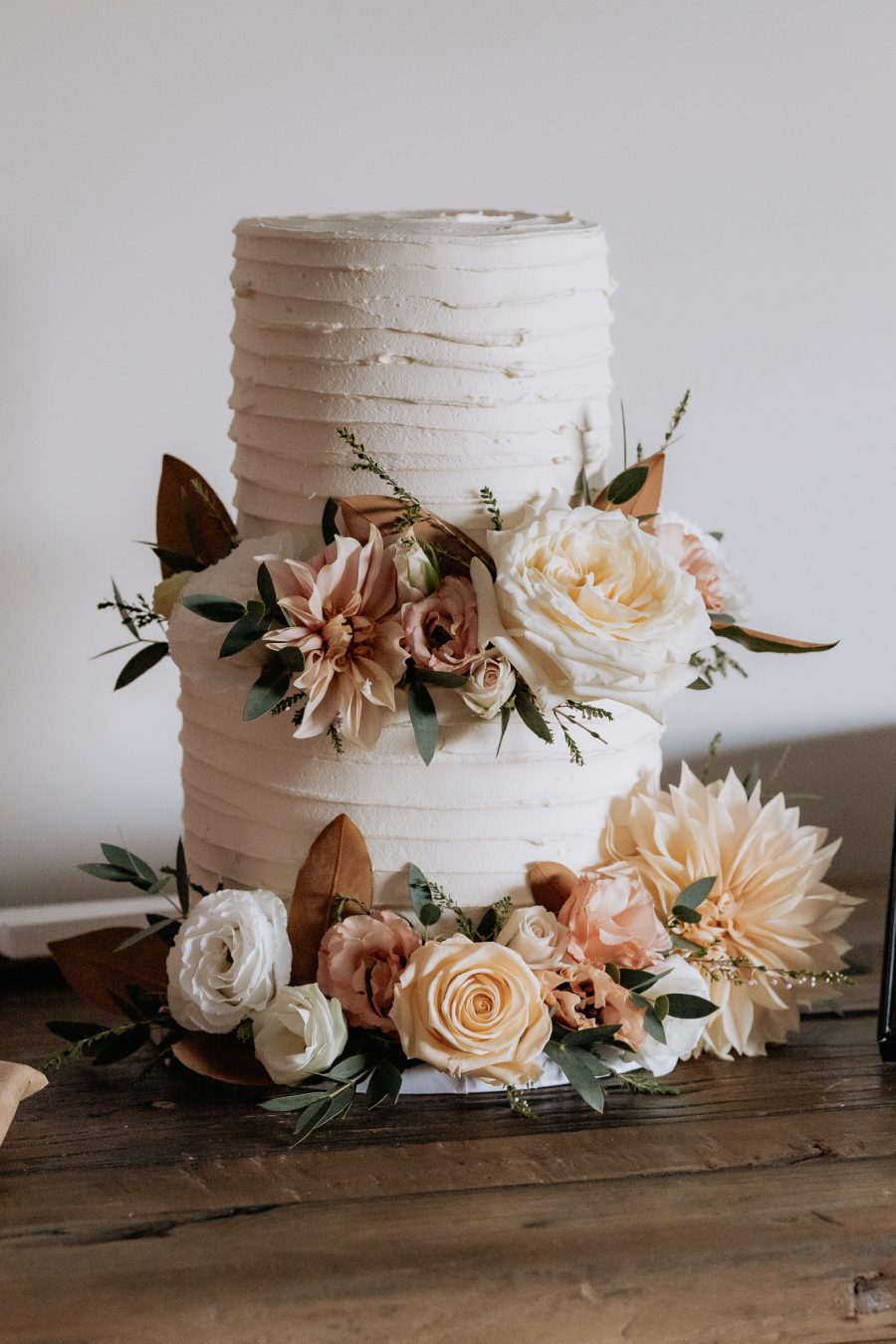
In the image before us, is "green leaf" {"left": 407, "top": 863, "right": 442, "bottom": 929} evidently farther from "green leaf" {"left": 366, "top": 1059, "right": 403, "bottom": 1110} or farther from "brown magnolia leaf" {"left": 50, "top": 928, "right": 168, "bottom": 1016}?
"brown magnolia leaf" {"left": 50, "top": 928, "right": 168, "bottom": 1016}

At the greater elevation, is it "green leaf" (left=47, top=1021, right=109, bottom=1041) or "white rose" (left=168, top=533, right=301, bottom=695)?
"white rose" (left=168, top=533, right=301, bottom=695)

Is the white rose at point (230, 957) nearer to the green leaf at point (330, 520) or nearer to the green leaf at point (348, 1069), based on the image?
the green leaf at point (348, 1069)

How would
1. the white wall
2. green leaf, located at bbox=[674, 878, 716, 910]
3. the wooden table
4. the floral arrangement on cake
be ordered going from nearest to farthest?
the wooden table < the floral arrangement on cake < green leaf, located at bbox=[674, 878, 716, 910] < the white wall

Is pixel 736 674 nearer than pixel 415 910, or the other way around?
pixel 415 910

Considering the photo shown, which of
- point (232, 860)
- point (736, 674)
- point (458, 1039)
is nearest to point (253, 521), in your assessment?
point (232, 860)

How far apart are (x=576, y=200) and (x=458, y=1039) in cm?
73

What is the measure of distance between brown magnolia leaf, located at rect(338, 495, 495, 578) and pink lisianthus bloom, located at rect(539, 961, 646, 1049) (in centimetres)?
25

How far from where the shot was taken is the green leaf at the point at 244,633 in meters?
0.79

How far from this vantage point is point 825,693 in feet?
4.34

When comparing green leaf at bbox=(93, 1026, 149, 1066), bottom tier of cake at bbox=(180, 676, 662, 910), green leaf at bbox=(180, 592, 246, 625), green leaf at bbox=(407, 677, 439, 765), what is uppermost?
green leaf at bbox=(180, 592, 246, 625)

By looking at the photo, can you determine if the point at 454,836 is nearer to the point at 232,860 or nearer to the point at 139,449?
the point at 232,860

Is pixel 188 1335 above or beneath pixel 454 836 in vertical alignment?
beneath

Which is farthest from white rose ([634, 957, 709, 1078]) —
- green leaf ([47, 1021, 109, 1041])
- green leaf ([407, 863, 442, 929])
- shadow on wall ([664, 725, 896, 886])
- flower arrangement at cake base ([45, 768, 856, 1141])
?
shadow on wall ([664, 725, 896, 886])

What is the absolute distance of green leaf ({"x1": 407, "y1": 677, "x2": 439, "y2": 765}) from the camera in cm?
79
